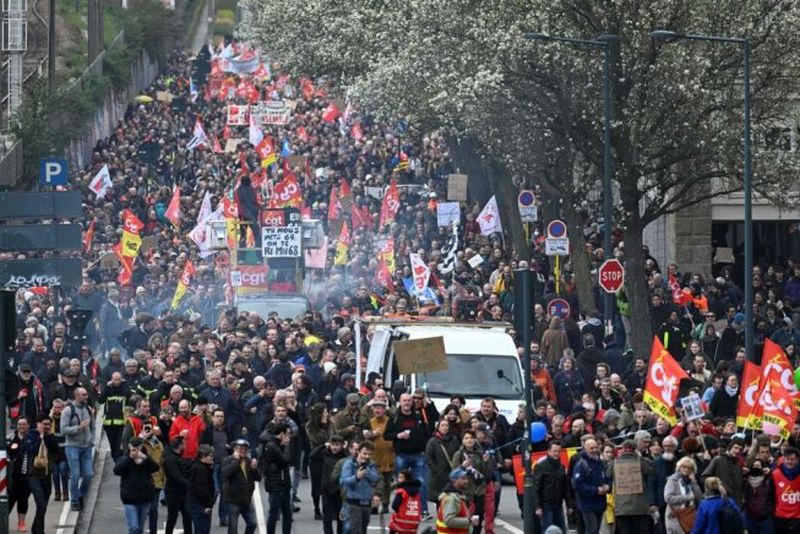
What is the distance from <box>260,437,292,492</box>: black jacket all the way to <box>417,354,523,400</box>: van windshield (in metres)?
5.31

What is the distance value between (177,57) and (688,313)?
67.0 m

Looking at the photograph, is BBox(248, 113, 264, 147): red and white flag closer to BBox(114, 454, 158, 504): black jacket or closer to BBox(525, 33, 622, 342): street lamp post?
BBox(525, 33, 622, 342): street lamp post

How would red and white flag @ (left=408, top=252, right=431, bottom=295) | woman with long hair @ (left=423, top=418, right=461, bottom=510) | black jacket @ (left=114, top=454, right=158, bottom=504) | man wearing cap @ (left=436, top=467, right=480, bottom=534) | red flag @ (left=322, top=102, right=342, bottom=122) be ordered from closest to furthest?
man wearing cap @ (left=436, top=467, right=480, bottom=534)
black jacket @ (left=114, top=454, right=158, bottom=504)
woman with long hair @ (left=423, top=418, right=461, bottom=510)
red and white flag @ (left=408, top=252, right=431, bottom=295)
red flag @ (left=322, top=102, right=342, bottom=122)

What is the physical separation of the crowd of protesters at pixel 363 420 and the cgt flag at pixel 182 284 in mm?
153

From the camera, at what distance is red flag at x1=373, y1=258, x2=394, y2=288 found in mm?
46812

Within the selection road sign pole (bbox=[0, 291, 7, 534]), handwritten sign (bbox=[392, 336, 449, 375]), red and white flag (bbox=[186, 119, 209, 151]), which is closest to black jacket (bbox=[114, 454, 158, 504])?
road sign pole (bbox=[0, 291, 7, 534])

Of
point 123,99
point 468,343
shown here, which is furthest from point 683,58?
point 123,99

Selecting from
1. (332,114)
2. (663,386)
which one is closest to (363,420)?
(663,386)

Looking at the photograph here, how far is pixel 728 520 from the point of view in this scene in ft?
78.9

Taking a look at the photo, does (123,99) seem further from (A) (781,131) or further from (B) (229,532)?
(B) (229,532)

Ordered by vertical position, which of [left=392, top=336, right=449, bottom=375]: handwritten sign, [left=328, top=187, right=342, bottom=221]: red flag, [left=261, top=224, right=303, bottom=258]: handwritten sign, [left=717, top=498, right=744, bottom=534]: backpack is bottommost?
[left=717, top=498, right=744, bottom=534]: backpack

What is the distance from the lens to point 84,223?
196 feet

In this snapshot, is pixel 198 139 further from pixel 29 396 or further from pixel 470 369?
pixel 29 396

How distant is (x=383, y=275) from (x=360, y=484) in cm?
2145
